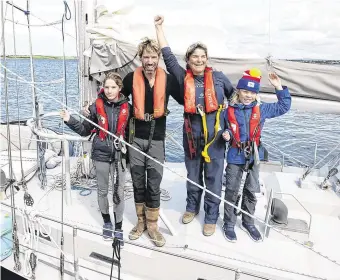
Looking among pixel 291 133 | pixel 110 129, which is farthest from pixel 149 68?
pixel 291 133

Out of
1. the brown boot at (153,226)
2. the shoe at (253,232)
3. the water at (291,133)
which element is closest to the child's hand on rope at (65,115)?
the brown boot at (153,226)

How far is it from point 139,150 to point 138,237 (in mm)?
858

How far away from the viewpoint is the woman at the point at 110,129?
9.18ft

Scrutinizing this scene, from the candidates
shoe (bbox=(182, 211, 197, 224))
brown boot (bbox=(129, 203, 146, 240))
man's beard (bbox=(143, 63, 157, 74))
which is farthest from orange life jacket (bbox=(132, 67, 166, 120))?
shoe (bbox=(182, 211, 197, 224))

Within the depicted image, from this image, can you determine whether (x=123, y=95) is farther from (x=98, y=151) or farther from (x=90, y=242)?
(x=90, y=242)

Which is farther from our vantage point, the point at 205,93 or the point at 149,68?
the point at 205,93

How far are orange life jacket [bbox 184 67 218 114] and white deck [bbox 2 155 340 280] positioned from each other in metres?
1.18

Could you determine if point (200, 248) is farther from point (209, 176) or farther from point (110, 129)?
point (110, 129)

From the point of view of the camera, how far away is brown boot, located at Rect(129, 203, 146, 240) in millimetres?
3095

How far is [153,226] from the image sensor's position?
10.1ft

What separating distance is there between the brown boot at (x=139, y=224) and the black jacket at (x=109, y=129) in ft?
1.64

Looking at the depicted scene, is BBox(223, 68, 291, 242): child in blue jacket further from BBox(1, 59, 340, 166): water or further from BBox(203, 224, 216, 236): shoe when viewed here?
BBox(1, 59, 340, 166): water

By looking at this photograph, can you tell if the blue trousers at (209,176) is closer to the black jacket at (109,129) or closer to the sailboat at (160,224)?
the sailboat at (160,224)

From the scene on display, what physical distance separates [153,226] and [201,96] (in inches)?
47.7
